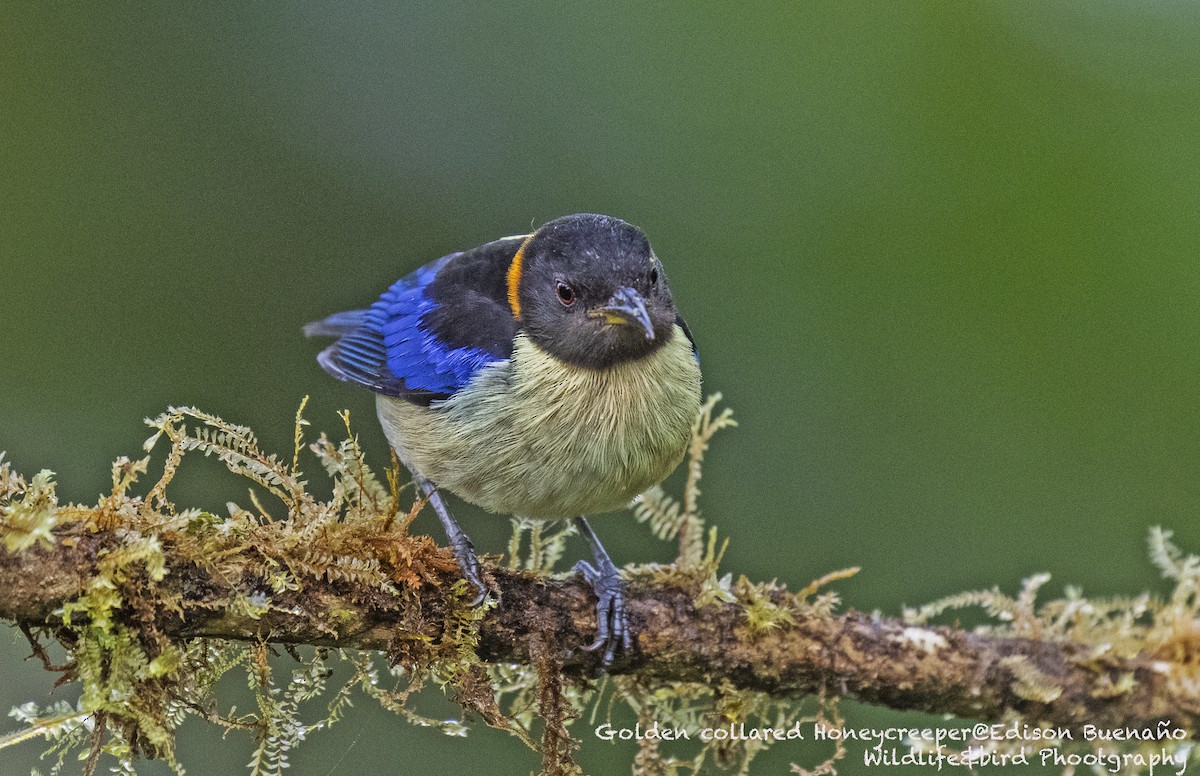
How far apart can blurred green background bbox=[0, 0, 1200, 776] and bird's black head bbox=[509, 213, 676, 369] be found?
164cm

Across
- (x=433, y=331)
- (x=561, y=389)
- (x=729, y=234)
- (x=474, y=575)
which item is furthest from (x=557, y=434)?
(x=729, y=234)

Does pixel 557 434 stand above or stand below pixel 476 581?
above

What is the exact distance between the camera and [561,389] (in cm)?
356

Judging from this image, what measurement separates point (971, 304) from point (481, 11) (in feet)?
10.5

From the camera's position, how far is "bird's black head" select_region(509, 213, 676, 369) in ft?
11.9

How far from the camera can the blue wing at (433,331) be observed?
149 inches

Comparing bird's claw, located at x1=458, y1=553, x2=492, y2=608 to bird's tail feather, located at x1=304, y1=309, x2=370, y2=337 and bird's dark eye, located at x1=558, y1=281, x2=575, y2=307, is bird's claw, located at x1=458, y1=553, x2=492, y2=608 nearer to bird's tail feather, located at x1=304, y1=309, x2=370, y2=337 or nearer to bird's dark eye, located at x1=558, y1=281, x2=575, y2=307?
bird's dark eye, located at x1=558, y1=281, x2=575, y2=307

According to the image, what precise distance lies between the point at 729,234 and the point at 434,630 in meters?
3.34

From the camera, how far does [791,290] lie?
5.52 metres

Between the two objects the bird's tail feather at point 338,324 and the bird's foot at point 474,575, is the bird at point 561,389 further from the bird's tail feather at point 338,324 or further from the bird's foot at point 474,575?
the bird's tail feather at point 338,324

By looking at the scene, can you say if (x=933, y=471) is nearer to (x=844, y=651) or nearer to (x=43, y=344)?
(x=844, y=651)

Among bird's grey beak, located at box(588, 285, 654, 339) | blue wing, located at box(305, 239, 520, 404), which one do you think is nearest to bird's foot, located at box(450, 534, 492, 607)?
blue wing, located at box(305, 239, 520, 404)

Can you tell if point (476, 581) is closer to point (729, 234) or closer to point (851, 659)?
point (851, 659)

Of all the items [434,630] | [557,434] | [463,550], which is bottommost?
[434,630]
